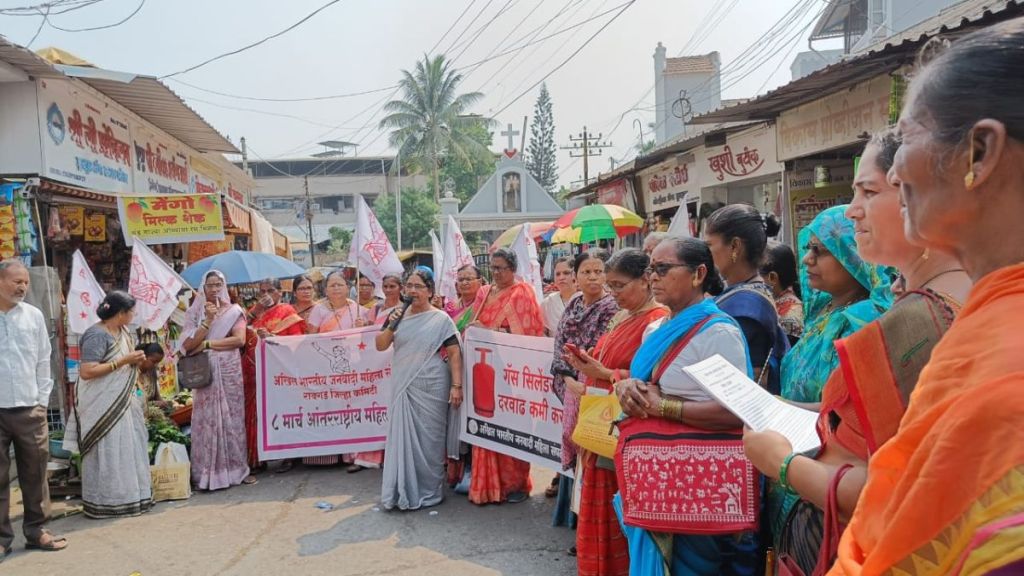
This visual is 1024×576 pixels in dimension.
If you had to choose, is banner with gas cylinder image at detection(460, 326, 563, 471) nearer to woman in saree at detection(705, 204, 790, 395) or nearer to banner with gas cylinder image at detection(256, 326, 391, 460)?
banner with gas cylinder image at detection(256, 326, 391, 460)

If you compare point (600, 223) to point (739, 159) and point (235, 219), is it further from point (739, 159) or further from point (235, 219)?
point (235, 219)

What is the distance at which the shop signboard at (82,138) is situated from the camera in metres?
7.01

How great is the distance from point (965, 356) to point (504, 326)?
4784 mm

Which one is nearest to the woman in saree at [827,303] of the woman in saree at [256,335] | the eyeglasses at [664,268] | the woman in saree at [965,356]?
the eyeglasses at [664,268]

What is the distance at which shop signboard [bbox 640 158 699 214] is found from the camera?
12.9 meters

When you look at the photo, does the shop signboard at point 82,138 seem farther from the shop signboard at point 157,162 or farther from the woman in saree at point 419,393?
the woman in saree at point 419,393

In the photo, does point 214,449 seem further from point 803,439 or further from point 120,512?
point 803,439

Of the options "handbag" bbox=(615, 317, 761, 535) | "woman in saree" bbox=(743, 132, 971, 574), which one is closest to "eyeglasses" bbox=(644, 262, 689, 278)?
"handbag" bbox=(615, 317, 761, 535)

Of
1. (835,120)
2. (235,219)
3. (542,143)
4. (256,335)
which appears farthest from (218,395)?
(542,143)

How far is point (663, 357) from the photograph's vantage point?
2.67m

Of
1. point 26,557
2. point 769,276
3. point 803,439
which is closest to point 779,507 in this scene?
point 803,439

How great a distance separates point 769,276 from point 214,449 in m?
4.74

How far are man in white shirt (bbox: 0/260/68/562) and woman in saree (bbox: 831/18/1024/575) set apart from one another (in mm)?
5169

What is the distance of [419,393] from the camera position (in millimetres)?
5336
